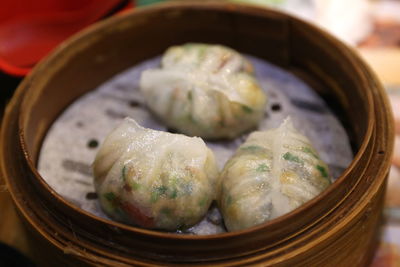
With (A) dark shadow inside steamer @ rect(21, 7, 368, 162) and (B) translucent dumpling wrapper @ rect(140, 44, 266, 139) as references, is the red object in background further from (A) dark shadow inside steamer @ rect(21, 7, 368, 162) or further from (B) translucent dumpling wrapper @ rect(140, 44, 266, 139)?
(B) translucent dumpling wrapper @ rect(140, 44, 266, 139)

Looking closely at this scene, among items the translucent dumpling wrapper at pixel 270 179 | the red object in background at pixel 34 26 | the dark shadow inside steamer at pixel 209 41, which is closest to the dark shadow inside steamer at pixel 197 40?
the dark shadow inside steamer at pixel 209 41

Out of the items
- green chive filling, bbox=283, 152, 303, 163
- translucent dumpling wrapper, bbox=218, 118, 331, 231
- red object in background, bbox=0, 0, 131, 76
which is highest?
green chive filling, bbox=283, 152, 303, 163

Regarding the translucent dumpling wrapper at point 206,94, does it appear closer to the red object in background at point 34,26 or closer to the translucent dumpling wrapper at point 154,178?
the translucent dumpling wrapper at point 154,178

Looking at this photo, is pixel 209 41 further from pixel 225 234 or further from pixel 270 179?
pixel 225 234

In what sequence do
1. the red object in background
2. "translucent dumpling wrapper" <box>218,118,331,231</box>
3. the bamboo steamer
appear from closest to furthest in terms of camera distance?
1. the bamboo steamer
2. "translucent dumpling wrapper" <box>218,118,331,231</box>
3. the red object in background

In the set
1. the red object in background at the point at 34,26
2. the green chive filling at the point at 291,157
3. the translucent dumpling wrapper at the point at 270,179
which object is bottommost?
the red object in background at the point at 34,26

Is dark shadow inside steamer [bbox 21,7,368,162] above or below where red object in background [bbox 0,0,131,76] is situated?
above

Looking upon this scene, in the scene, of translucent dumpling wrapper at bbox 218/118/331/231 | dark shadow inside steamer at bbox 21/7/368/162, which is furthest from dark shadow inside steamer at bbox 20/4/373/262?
translucent dumpling wrapper at bbox 218/118/331/231

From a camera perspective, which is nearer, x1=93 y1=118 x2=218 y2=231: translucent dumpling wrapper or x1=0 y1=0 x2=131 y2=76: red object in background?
x1=93 y1=118 x2=218 y2=231: translucent dumpling wrapper
